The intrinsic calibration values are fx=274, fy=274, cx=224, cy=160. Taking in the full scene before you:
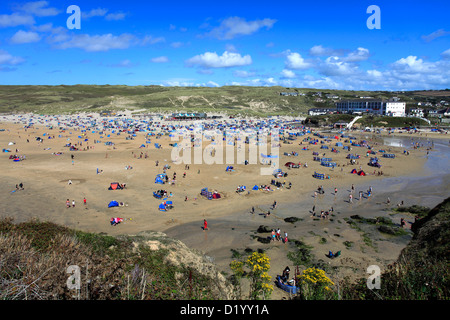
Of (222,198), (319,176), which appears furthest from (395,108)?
(222,198)

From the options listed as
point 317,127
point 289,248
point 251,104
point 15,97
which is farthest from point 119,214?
point 15,97

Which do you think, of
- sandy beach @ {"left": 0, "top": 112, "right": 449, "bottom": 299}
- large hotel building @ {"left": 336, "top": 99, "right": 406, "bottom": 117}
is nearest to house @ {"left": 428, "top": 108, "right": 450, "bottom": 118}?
large hotel building @ {"left": 336, "top": 99, "right": 406, "bottom": 117}

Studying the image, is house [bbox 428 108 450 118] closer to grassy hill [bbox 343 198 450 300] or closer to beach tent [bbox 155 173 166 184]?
beach tent [bbox 155 173 166 184]

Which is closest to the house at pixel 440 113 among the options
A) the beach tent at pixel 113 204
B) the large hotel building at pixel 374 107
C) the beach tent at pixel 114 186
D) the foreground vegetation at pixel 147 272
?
the large hotel building at pixel 374 107

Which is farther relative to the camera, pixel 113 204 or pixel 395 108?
pixel 395 108

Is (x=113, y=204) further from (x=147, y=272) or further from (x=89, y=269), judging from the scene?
(x=89, y=269)

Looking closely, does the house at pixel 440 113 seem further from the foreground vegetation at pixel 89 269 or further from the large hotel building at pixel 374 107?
the foreground vegetation at pixel 89 269
